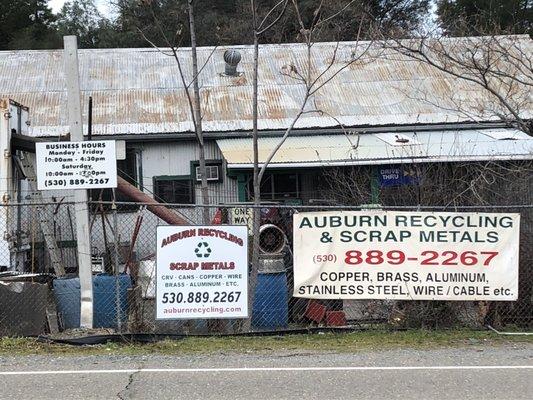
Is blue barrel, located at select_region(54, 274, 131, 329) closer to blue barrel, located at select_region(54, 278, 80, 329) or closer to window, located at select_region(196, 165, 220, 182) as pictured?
blue barrel, located at select_region(54, 278, 80, 329)

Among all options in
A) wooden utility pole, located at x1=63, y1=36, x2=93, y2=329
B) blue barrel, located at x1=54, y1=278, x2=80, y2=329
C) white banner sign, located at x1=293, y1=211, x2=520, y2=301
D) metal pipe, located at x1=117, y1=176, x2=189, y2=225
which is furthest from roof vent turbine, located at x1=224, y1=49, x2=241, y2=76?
white banner sign, located at x1=293, y1=211, x2=520, y2=301

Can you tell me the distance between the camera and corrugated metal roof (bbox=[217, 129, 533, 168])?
14.7 metres

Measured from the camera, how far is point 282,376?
21.7ft

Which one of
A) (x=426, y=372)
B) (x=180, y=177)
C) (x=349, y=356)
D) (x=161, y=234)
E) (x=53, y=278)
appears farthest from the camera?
(x=180, y=177)

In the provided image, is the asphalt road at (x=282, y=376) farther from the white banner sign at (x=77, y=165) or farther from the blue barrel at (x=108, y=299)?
the white banner sign at (x=77, y=165)

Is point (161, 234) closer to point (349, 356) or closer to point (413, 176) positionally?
point (349, 356)

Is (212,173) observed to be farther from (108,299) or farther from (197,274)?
(197,274)

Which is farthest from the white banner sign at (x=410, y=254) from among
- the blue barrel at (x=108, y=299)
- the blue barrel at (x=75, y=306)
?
the blue barrel at (x=75, y=306)

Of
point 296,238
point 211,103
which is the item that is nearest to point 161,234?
point 296,238

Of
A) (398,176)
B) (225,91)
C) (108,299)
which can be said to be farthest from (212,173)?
(108,299)

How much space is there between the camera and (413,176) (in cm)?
1084

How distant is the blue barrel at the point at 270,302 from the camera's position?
9.71m

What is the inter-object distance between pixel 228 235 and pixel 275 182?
8.65 meters

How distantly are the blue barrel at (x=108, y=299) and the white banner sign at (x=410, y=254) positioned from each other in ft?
8.41
